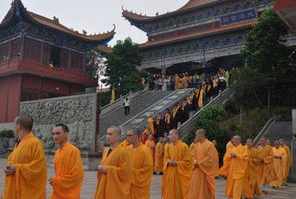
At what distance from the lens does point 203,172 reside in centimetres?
918

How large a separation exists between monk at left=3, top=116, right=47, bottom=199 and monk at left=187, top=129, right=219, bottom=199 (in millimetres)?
4080

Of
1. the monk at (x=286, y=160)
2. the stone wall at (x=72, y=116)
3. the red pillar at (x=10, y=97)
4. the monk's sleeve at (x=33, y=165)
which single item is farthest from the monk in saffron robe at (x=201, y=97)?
the monk's sleeve at (x=33, y=165)

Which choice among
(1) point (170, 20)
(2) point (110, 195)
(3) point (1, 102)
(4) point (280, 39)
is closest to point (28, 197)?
(2) point (110, 195)

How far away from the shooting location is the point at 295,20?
40.9ft

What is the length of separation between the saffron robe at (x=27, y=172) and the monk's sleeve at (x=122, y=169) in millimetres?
859

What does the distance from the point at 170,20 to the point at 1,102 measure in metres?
15.5

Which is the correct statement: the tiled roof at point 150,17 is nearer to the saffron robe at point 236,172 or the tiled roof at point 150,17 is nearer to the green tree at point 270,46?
the green tree at point 270,46

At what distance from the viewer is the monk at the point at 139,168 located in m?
7.23

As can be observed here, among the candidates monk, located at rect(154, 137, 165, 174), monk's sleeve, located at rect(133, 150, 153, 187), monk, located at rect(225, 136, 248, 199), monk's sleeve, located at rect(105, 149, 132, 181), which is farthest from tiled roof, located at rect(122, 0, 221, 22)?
monk's sleeve, located at rect(105, 149, 132, 181)

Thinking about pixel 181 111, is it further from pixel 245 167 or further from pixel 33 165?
pixel 33 165

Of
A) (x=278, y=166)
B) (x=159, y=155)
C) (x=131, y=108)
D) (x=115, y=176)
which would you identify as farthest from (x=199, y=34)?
(x=115, y=176)

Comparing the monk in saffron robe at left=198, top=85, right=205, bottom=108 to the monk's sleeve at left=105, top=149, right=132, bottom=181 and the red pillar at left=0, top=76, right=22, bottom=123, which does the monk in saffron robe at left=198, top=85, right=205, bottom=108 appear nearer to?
the red pillar at left=0, top=76, right=22, bottom=123

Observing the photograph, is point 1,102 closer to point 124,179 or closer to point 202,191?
point 202,191

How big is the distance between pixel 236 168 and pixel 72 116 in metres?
12.7
